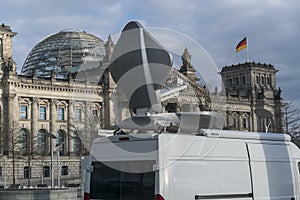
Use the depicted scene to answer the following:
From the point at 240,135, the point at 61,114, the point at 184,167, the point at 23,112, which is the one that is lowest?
the point at 184,167

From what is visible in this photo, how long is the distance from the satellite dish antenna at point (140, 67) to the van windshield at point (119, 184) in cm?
151

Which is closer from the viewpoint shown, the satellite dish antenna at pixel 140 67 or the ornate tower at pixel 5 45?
the satellite dish antenna at pixel 140 67

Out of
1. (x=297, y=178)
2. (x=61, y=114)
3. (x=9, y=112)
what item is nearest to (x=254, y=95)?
(x=61, y=114)

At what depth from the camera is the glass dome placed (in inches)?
3782

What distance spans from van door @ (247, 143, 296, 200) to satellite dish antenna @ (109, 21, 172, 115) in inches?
117

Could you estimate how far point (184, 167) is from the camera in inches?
454

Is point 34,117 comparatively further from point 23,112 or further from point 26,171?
point 26,171

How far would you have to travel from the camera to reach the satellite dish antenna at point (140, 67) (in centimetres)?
1174

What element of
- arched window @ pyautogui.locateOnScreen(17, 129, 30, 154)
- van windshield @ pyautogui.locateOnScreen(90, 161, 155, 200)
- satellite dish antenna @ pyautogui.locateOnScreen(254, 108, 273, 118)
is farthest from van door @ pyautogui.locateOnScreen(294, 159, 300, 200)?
arched window @ pyautogui.locateOnScreen(17, 129, 30, 154)

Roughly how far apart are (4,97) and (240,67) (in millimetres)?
66866

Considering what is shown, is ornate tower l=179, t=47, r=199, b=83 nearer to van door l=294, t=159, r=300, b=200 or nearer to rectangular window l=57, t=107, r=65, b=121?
van door l=294, t=159, r=300, b=200

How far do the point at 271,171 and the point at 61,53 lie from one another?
87.8 m

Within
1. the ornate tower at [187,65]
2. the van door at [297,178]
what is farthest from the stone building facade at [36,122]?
the ornate tower at [187,65]

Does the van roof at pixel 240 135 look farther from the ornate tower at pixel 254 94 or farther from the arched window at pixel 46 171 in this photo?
the ornate tower at pixel 254 94
